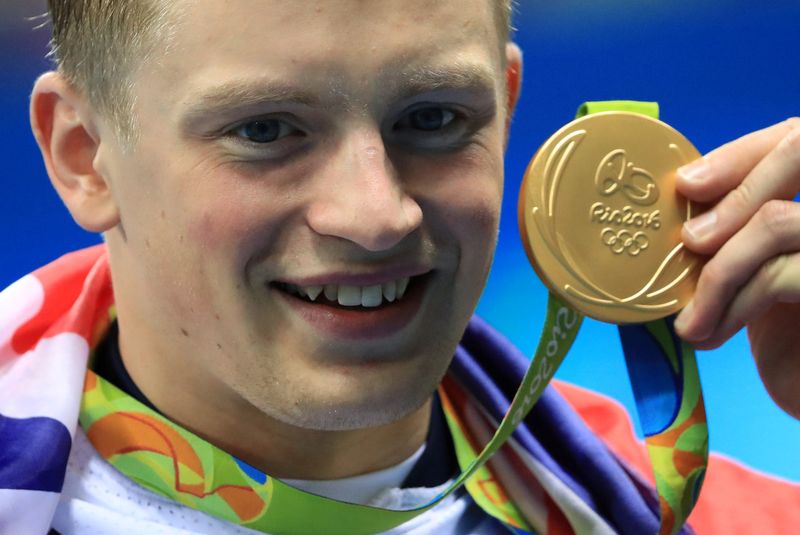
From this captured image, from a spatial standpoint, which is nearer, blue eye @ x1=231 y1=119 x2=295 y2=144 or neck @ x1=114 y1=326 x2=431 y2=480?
blue eye @ x1=231 y1=119 x2=295 y2=144

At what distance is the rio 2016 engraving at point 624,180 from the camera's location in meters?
1.59

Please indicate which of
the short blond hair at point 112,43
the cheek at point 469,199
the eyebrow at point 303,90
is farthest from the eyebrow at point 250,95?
the cheek at point 469,199

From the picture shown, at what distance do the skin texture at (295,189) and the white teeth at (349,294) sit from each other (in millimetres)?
47

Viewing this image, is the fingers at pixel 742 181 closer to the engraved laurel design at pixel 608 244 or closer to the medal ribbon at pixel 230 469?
the engraved laurel design at pixel 608 244

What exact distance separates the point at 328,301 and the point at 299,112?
0.28 meters

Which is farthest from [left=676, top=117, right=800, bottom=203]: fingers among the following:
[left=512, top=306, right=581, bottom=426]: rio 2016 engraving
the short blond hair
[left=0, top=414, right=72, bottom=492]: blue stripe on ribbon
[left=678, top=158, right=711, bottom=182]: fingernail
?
[left=0, top=414, right=72, bottom=492]: blue stripe on ribbon

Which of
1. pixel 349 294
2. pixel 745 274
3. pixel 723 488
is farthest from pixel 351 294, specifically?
pixel 723 488

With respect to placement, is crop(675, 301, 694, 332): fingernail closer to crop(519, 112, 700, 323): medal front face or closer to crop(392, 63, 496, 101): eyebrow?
crop(519, 112, 700, 323): medal front face

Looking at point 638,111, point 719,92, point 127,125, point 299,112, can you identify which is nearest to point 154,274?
point 127,125

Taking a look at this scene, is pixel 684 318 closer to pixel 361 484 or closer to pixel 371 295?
pixel 371 295

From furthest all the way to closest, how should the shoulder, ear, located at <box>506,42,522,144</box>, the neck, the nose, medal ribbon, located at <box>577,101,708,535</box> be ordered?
the shoulder → ear, located at <box>506,42,522,144</box> → the neck → medal ribbon, located at <box>577,101,708,535</box> → the nose

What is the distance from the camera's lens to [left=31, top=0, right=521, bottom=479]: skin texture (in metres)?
1.51

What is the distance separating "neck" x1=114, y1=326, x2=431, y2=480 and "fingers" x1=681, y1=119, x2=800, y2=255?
1.77 ft

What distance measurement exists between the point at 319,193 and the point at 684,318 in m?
0.55
